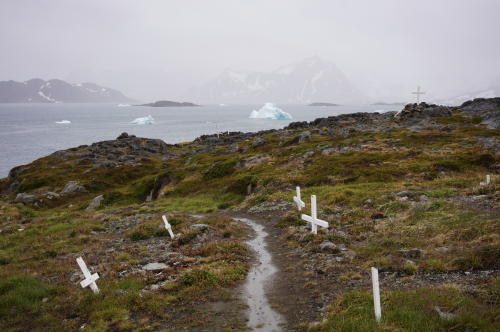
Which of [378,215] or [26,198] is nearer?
[378,215]

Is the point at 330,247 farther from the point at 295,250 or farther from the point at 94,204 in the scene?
the point at 94,204

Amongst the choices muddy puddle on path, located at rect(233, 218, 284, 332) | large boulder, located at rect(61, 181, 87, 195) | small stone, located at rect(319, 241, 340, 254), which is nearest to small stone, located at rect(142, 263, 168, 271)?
muddy puddle on path, located at rect(233, 218, 284, 332)

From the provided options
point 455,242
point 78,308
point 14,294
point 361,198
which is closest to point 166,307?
point 78,308

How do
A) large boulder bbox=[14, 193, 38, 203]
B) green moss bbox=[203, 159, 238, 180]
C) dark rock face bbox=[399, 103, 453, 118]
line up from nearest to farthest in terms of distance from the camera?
1. green moss bbox=[203, 159, 238, 180]
2. large boulder bbox=[14, 193, 38, 203]
3. dark rock face bbox=[399, 103, 453, 118]

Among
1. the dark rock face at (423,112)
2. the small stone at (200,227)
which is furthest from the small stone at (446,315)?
the dark rock face at (423,112)

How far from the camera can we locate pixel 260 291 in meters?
10.4

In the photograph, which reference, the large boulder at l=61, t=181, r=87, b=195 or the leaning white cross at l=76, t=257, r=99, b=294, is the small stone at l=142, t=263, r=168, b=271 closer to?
the leaning white cross at l=76, t=257, r=99, b=294

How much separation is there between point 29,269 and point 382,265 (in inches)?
620

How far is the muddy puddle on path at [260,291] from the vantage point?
8.29 metres

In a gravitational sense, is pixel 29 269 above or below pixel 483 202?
below

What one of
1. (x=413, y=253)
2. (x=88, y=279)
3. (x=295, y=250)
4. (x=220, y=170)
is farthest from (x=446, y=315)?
(x=220, y=170)

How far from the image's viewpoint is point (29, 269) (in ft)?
43.5

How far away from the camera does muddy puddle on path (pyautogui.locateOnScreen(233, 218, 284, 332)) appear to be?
829 cm

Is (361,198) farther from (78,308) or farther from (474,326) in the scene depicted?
(78,308)
